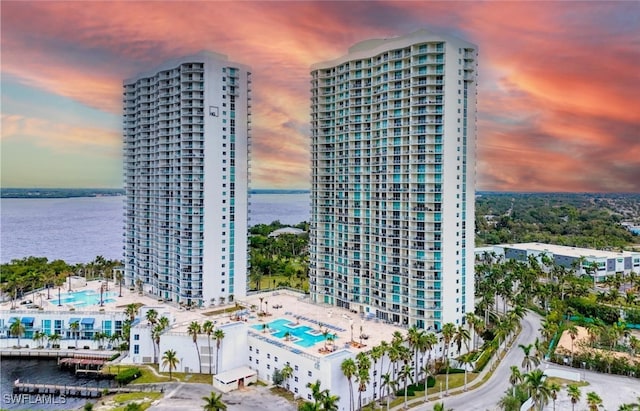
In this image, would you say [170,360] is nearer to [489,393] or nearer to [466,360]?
[466,360]

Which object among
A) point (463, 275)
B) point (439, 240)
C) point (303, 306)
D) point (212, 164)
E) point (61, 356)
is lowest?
point (61, 356)

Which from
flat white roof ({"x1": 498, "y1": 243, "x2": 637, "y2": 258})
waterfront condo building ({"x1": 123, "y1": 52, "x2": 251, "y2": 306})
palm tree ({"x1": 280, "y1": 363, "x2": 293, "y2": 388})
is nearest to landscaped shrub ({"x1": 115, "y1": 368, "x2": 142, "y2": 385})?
palm tree ({"x1": 280, "y1": 363, "x2": 293, "y2": 388})

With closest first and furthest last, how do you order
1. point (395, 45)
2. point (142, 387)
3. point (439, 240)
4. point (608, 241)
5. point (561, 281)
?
point (142, 387) < point (439, 240) < point (395, 45) < point (561, 281) < point (608, 241)

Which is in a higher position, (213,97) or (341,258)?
(213,97)

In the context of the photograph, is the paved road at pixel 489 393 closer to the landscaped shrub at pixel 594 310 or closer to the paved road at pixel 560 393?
the paved road at pixel 560 393

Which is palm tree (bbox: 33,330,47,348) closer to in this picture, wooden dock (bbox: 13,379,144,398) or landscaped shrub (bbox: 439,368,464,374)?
wooden dock (bbox: 13,379,144,398)

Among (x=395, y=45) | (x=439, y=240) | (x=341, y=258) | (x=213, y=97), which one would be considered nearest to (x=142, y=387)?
(x=341, y=258)

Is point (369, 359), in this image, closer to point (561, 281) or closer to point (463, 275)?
point (463, 275)
